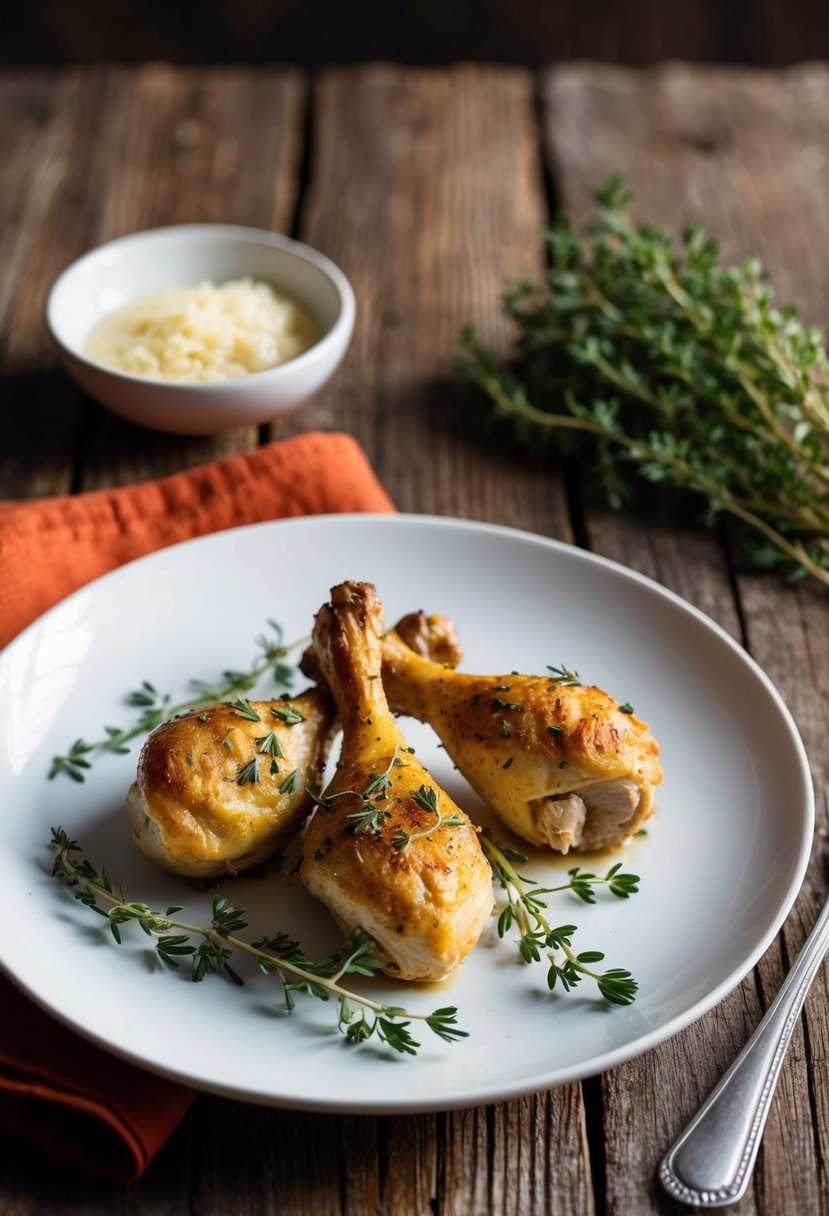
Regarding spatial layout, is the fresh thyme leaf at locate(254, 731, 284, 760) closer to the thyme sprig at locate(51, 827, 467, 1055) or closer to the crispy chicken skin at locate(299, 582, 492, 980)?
the crispy chicken skin at locate(299, 582, 492, 980)

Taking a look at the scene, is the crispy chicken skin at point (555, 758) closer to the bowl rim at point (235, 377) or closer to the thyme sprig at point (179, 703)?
the thyme sprig at point (179, 703)

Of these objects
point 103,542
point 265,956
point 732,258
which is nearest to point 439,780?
point 265,956

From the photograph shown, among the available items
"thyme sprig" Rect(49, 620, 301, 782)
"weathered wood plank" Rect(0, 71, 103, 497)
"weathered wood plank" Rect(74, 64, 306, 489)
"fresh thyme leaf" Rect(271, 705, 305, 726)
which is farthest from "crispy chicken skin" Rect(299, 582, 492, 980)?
"weathered wood plank" Rect(74, 64, 306, 489)

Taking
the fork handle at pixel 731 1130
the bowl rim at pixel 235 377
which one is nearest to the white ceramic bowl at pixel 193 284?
the bowl rim at pixel 235 377

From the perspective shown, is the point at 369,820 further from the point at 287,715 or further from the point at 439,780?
the point at 439,780

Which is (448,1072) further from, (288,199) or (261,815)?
(288,199)

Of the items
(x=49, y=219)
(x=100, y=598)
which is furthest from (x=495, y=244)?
(x=100, y=598)
